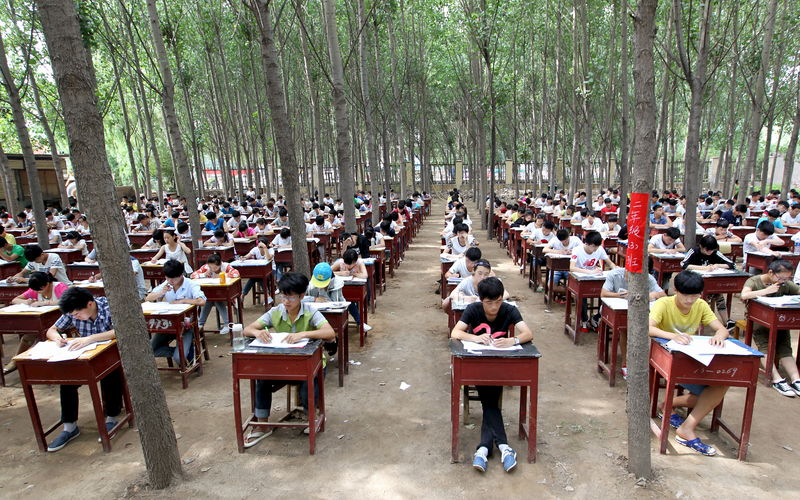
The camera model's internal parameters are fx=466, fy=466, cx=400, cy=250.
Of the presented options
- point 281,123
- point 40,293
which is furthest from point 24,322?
point 281,123

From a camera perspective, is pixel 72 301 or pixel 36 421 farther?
pixel 72 301

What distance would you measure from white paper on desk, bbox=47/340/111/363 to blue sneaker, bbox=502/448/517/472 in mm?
3755

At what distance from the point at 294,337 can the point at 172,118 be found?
815cm

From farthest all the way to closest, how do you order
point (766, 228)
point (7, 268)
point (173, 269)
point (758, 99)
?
1. point (758, 99)
2. point (7, 268)
3. point (766, 228)
4. point (173, 269)

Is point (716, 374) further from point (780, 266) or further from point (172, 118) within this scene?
point (172, 118)

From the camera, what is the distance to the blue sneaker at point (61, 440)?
14.4ft

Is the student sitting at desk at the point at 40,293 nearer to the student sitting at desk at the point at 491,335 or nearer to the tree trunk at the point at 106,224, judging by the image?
the tree trunk at the point at 106,224

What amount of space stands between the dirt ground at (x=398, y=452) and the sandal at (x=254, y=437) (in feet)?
0.18

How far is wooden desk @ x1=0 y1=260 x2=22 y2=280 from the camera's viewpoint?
8.70 m

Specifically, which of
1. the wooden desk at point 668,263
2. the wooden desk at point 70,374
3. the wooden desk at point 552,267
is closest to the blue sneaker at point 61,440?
the wooden desk at point 70,374

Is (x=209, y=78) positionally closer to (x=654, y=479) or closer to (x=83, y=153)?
(x=83, y=153)

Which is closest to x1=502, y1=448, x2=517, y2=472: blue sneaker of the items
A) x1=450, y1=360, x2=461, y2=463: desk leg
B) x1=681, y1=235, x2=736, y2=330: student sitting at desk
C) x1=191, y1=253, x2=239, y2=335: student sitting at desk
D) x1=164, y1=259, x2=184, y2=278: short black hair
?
x1=450, y1=360, x2=461, y2=463: desk leg

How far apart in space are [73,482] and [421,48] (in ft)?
66.9

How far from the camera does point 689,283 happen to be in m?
4.35
